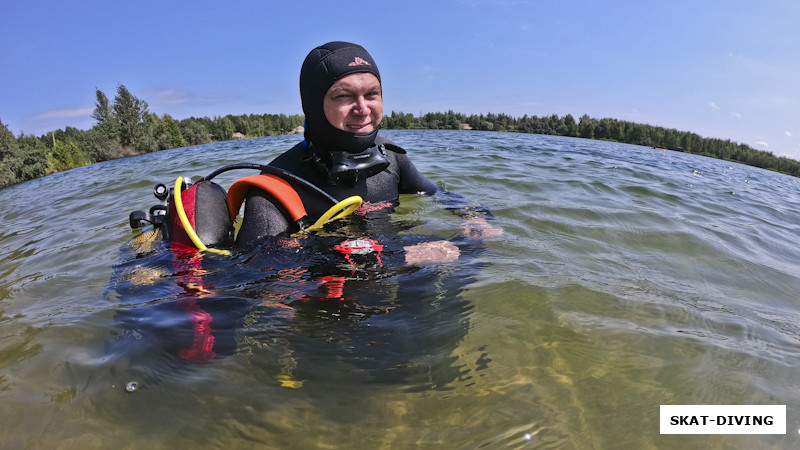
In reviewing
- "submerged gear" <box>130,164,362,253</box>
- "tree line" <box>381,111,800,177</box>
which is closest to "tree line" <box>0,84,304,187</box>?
"tree line" <box>381,111,800,177</box>

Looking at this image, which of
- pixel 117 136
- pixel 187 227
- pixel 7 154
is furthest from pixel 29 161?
pixel 187 227

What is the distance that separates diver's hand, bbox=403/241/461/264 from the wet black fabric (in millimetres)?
741

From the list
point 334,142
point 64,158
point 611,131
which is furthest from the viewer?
point 611,131

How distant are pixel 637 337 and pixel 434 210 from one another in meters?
2.44

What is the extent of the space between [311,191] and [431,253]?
3.35 feet

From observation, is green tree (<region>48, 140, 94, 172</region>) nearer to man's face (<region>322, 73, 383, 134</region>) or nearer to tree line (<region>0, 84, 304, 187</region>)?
tree line (<region>0, 84, 304, 187</region>)

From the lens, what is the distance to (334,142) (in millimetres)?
2918

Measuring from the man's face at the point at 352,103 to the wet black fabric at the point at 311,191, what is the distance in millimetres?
399

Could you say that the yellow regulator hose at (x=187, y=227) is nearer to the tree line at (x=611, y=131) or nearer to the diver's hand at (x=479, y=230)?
the diver's hand at (x=479, y=230)

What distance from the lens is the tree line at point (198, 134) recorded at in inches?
1358

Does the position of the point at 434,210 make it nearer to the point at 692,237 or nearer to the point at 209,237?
the point at 209,237

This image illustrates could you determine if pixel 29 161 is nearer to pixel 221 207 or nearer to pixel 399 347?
pixel 221 207

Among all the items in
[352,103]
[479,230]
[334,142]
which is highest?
[352,103]

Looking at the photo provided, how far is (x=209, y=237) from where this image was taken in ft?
8.74
